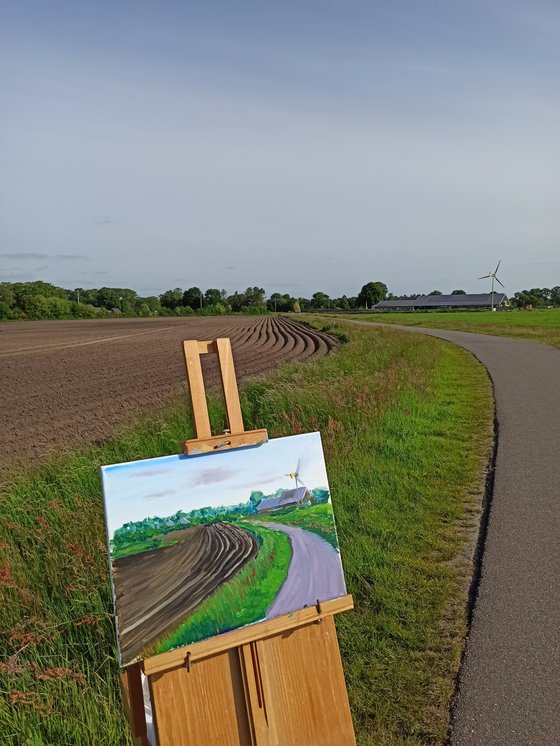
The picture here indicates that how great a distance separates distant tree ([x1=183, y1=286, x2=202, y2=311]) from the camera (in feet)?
494

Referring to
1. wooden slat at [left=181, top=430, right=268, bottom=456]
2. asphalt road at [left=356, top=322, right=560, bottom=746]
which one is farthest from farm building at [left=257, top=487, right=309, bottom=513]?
asphalt road at [left=356, top=322, right=560, bottom=746]

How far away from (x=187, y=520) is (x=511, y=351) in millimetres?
25097

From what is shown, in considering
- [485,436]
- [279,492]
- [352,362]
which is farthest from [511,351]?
[279,492]

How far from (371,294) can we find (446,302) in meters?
23.1

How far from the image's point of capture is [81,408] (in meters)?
15.6

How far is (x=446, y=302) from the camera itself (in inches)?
6344

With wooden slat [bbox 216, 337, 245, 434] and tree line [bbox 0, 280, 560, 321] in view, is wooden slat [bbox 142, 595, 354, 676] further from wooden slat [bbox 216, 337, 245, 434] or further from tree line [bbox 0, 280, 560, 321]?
tree line [bbox 0, 280, 560, 321]

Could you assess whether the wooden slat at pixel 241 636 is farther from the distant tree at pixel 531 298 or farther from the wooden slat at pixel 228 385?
the distant tree at pixel 531 298

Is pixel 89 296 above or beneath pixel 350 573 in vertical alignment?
above

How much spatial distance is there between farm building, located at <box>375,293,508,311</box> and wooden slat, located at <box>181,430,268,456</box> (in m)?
156

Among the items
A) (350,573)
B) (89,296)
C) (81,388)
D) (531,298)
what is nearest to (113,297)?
(89,296)

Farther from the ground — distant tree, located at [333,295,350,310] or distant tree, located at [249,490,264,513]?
distant tree, located at [333,295,350,310]

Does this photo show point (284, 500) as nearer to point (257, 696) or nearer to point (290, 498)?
point (290, 498)

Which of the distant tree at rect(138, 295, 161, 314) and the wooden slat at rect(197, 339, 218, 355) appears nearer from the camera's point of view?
the wooden slat at rect(197, 339, 218, 355)
